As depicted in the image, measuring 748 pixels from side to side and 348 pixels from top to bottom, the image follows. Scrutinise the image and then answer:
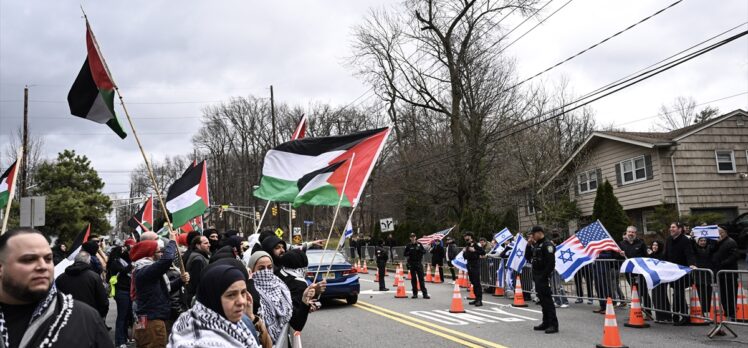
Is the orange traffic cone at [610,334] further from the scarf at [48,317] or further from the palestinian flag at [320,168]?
the scarf at [48,317]

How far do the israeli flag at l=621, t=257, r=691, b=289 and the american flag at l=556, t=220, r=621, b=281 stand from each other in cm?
110

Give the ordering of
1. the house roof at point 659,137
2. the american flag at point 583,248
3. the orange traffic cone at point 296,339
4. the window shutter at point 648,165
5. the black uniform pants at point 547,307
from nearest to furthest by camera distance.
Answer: the orange traffic cone at point 296,339 < the black uniform pants at point 547,307 < the american flag at point 583,248 < the house roof at point 659,137 < the window shutter at point 648,165

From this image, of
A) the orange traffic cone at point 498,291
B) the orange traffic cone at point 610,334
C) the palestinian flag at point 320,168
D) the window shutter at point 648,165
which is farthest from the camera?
the window shutter at point 648,165

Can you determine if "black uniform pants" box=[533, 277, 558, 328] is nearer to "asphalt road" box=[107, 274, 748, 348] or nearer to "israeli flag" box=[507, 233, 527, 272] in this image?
"asphalt road" box=[107, 274, 748, 348]

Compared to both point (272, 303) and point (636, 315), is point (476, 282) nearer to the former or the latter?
point (636, 315)

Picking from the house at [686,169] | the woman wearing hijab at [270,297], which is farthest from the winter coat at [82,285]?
the house at [686,169]

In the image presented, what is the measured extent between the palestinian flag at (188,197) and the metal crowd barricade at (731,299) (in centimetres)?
860

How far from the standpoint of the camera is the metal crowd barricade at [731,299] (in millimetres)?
9579

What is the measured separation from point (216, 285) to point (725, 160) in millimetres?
31205

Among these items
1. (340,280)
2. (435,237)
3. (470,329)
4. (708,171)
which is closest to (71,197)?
(435,237)

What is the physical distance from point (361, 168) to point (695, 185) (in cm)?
2476

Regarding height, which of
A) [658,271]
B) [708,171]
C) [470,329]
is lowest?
[470,329]

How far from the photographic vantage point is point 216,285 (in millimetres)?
2994

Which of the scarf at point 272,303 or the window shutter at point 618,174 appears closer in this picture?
the scarf at point 272,303
